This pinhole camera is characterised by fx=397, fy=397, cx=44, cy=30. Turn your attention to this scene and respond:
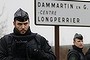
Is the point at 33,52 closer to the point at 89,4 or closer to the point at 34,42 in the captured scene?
the point at 34,42

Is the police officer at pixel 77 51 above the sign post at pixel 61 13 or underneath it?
underneath

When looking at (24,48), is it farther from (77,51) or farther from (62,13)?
(62,13)

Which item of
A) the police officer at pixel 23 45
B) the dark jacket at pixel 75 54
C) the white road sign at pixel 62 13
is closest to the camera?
the police officer at pixel 23 45

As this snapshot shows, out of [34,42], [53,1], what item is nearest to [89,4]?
[53,1]

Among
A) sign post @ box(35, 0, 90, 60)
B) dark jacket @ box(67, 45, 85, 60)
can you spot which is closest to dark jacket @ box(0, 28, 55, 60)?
dark jacket @ box(67, 45, 85, 60)

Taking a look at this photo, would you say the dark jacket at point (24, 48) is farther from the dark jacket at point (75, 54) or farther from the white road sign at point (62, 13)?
the white road sign at point (62, 13)

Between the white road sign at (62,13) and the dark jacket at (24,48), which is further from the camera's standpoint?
the white road sign at (62,13)

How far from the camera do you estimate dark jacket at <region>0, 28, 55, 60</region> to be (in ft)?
13.4

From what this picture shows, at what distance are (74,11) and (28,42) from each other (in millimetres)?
3297

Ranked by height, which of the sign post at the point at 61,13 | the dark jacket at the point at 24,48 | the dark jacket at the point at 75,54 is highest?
the sign post at the point at 61,13

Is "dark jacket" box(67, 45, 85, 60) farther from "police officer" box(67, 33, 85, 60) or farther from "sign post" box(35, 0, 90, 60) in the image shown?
"sign post" box(35, 0, 90, 60)

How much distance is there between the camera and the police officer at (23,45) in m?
4.06

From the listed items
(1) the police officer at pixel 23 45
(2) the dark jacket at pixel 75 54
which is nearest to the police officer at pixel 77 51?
(2) the dark jacket at pixel 75 54

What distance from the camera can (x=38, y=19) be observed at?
6934mm
